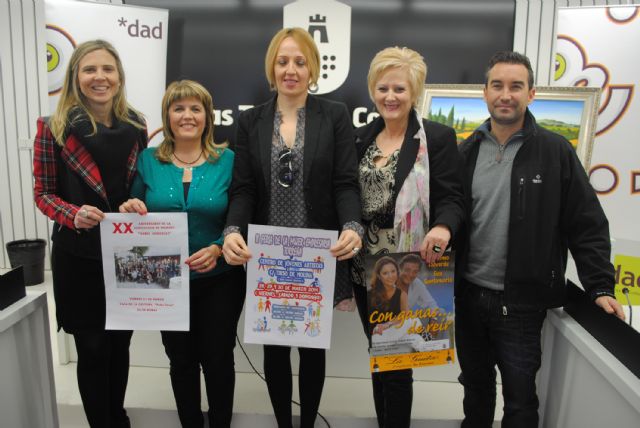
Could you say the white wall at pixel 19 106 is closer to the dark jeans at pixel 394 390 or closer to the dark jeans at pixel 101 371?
the dark jeans at pixel 101 371

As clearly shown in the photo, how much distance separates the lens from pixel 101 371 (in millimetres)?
1896

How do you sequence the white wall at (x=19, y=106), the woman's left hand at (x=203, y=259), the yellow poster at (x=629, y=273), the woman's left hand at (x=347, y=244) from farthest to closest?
the white wall at (x=19, y=106), the yellow poster at (x=629, y=273), the woman's left hand at (x=203, y=259), the woman's left hand at (x=347, y=244)

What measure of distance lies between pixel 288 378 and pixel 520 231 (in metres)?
1.10

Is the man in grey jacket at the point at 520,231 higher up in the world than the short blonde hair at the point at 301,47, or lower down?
lower down

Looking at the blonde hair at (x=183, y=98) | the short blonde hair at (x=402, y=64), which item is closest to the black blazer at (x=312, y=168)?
the blonde hair at (x=183, y=98)

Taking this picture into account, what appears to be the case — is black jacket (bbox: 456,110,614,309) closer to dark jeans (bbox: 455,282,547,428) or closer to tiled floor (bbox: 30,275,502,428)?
dark jeans (bbox: 455,282,547,428)

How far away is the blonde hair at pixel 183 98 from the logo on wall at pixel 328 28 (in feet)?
3.70

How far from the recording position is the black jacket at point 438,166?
162cm

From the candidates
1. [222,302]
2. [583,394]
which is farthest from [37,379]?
[583,394]

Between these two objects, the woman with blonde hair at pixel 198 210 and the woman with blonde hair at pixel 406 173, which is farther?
the woman with blonde hair at pixel 198 210

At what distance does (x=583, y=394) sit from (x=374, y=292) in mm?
733

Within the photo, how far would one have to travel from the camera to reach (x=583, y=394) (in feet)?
4.83

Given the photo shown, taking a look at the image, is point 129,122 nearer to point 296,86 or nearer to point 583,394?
point 296,86

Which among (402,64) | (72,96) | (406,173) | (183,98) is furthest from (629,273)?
(72,96)
